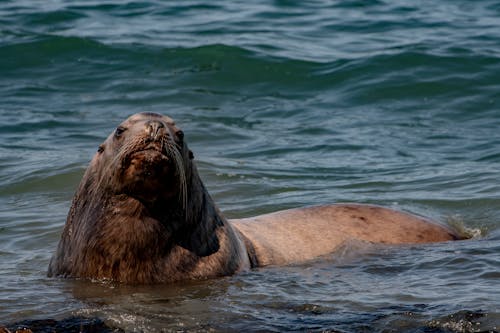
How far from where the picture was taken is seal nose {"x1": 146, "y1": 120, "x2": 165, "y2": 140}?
5668mm

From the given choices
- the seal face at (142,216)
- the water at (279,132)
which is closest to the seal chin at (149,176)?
the seal face at (142,216)

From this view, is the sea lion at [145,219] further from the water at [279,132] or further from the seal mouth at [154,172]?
the water at [279,132]

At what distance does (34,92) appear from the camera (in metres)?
13.9

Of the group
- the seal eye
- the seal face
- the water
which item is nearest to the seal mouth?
the seal face

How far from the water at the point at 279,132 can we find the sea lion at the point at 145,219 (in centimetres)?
15

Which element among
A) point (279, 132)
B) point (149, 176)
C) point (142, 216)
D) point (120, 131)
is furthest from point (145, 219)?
point (279, 132)

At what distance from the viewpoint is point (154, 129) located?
569 centimetres

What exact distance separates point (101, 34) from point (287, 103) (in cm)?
438

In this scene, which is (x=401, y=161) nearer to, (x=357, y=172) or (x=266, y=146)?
(x=357, y=172)

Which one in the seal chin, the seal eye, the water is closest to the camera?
the water

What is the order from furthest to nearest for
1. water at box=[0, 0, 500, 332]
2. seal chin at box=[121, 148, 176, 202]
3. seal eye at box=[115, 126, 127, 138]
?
seal eye at box=[115, 126, 127, 138] < seal chin at box=[121, 148, 176, 202] < water at box=[0, 0, 500, 332]

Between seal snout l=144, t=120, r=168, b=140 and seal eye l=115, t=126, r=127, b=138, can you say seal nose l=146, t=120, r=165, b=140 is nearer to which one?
seal snout l=144, t=120, r=168, b=140

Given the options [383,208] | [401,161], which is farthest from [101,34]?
[383,208]

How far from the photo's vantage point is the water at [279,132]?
5551 millimetres
